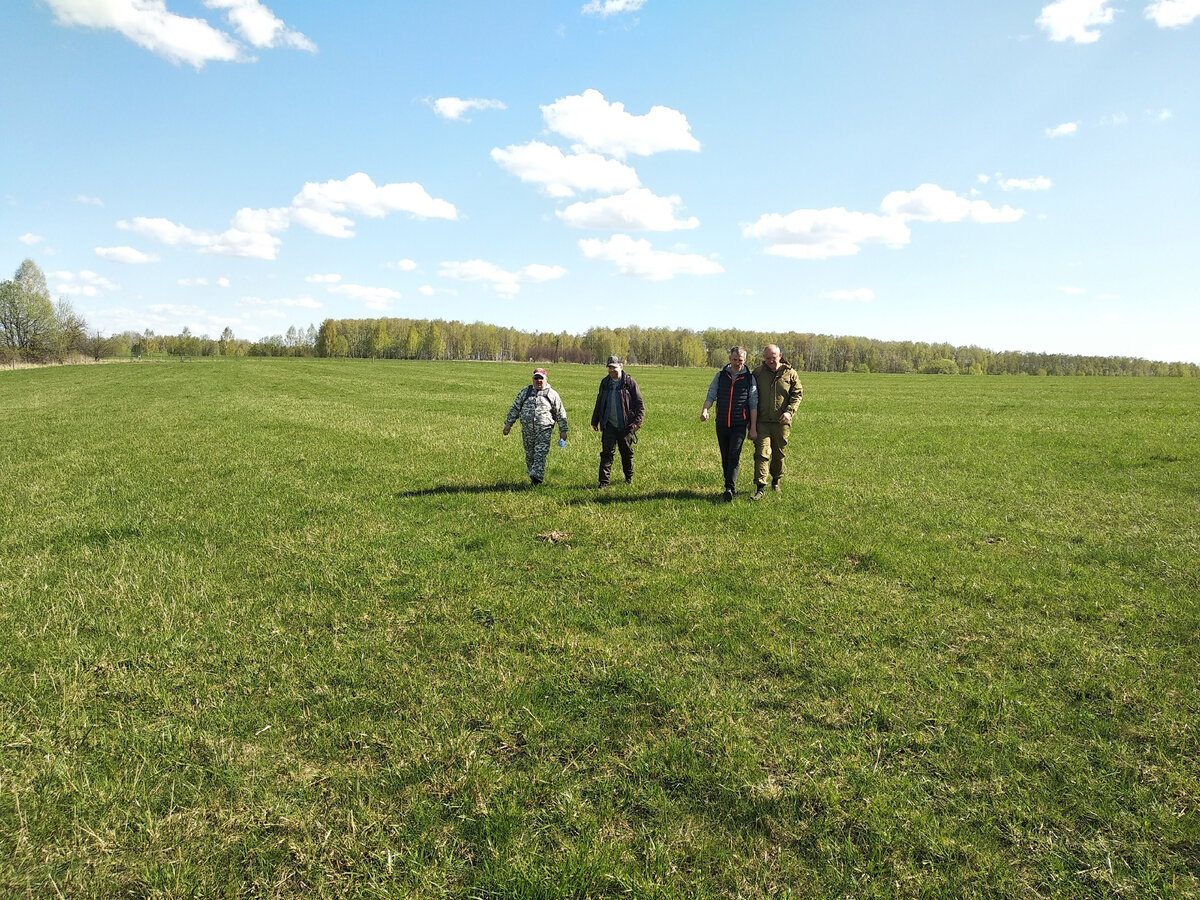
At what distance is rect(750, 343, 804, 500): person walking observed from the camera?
40.3ft

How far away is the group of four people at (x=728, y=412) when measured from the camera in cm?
1225

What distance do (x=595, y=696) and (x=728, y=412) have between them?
784 cm

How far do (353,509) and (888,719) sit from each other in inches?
369

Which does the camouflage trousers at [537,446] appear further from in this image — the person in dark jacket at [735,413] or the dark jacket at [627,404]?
the person in dark jacket at [735,413]

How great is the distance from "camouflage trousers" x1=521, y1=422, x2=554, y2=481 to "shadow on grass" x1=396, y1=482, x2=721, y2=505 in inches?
13.4

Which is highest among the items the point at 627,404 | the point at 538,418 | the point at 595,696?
the point at 627,404

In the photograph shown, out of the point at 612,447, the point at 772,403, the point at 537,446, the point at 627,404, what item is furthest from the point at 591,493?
the point at 772,403

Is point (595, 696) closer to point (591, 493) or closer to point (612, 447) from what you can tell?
point (591, 493)

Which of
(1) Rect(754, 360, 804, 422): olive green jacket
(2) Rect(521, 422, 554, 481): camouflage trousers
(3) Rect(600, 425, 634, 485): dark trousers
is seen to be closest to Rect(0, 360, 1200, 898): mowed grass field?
(2) Rect(521, 422, 554, 481): camouflage trousers

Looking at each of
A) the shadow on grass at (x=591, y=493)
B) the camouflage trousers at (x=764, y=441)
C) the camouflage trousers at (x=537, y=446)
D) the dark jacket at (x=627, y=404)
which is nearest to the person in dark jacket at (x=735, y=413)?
the camouflage trousers at (x=764, y=441)

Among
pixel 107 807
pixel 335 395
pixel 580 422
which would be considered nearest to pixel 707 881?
pixel 107 807

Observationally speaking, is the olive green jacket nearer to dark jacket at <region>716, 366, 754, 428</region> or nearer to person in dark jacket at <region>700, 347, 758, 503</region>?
person in dark jacket at <region>700, 347, 758, 503</region>

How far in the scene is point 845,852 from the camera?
379cm

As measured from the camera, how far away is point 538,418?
12.8 m
